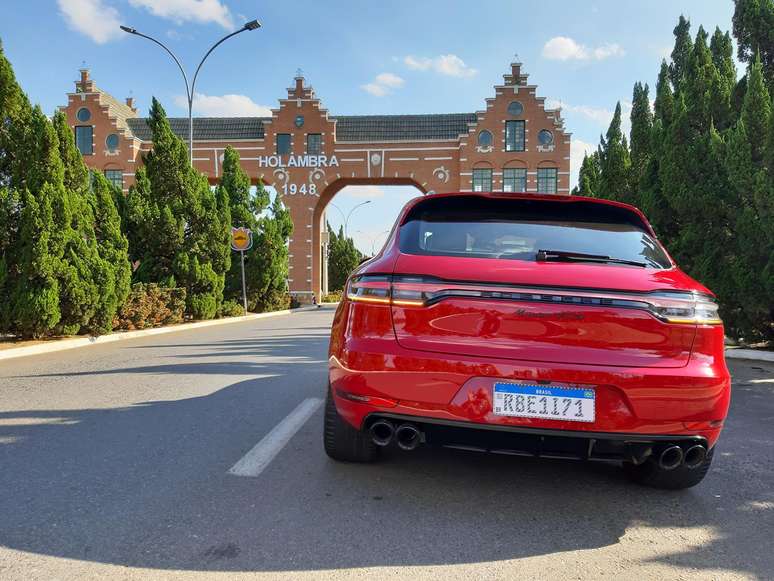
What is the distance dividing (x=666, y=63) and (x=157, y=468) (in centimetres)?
1992

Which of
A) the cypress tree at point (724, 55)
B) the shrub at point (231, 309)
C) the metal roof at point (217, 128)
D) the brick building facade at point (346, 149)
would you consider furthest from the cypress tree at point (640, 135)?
the metal roof at point (217, 128)

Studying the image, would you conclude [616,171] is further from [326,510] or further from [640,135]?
[326,510]

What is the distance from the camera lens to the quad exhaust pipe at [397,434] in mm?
3219

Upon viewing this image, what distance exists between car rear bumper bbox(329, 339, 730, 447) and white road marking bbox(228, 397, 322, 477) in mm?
1223

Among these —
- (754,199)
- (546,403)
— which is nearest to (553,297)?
(546,403)

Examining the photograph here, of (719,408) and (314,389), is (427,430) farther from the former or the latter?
(314,389)

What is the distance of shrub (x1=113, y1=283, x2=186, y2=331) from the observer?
15.1 m

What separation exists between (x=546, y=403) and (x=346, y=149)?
152 feet

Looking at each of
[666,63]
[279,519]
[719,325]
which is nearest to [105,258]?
[279,519]

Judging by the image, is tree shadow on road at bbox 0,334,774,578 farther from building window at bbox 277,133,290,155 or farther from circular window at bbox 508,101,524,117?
building window at bbox 277,133,290,155

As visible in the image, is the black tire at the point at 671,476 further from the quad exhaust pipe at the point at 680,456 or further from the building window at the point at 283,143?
the building window at the point at 283,143

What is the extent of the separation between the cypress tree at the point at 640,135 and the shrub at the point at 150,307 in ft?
43.6

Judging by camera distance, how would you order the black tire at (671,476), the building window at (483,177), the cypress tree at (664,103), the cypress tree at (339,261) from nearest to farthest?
the black tire at (671,476)
the cypress tree at (664,103)
the building window at (483,177)
the cypress tree at (339,261)

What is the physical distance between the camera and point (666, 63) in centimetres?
1919
